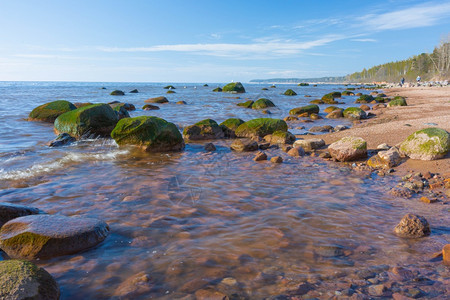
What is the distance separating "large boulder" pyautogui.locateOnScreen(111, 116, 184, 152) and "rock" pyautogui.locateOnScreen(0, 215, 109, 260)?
588 centimetres

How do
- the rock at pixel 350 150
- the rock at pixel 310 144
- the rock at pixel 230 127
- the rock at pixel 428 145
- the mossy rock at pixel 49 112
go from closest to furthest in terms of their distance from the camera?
the rock at pixel 428 145 < the rock at pixel 350 150 < the rock at pixel 310 144 < the rock at pixel 230 127 < the mossy rock at pixel 49 112

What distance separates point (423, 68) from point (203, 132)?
106 meters

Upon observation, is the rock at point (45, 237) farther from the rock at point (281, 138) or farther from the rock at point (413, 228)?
the rock at point (281, 138)

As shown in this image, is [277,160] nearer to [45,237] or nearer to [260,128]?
[260,128]

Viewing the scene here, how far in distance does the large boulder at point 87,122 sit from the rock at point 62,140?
60 cm

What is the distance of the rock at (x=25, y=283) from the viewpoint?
2.55 m

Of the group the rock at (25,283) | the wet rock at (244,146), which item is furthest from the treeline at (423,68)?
the rock at (25,283)

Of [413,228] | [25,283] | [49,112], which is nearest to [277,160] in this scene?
[413,228]

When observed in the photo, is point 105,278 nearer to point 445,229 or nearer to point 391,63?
point 445,229

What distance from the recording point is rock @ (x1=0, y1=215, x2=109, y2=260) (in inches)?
143

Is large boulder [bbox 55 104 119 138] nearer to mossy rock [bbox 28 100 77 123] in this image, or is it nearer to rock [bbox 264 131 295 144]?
mossy rock [bbox 28 100 77 123]

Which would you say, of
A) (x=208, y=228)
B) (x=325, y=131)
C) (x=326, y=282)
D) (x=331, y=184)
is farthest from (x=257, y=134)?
(x=326, y=282)

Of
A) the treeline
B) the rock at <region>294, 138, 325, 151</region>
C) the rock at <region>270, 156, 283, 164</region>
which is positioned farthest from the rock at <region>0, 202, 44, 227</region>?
the treeline

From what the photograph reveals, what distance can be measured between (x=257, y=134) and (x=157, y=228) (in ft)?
26.7
